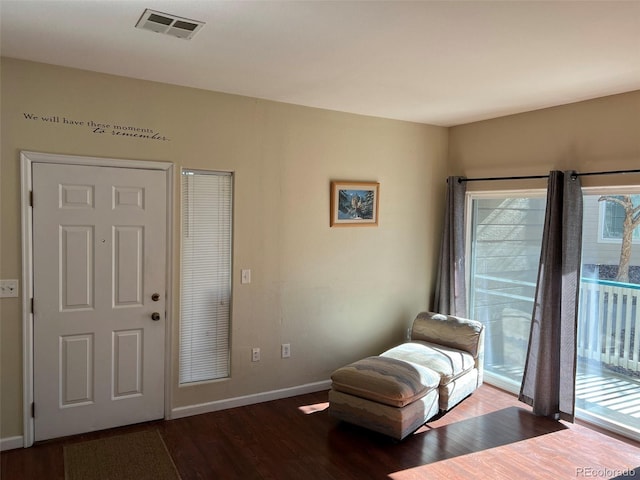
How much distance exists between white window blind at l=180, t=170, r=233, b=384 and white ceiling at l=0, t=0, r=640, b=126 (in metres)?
0.81

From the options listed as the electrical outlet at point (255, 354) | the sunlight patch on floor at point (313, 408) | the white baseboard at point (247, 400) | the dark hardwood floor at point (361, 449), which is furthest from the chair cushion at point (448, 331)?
the electrical outlet at point (255, 354)

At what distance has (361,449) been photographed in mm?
3402

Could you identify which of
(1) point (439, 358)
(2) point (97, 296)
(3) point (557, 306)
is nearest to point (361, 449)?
(1) point (439, 358)

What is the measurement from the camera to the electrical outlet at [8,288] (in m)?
3.19

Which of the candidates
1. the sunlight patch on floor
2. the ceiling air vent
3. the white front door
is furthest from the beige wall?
the ceiling air vent

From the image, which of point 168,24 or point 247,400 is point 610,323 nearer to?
point 247,400

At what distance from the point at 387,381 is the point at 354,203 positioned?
1782 millimetres

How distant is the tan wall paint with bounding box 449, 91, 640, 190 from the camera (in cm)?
366

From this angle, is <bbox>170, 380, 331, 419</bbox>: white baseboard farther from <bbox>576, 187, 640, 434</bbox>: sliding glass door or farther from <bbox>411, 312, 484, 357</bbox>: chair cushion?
<bbox>576, 187, 640, 434</bbox>: sliding glass door

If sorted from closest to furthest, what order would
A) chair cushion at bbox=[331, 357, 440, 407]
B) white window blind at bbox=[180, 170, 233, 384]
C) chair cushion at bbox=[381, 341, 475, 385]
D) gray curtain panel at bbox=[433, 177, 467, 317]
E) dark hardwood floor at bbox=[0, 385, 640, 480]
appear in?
dark hardwood floor at bbox=[0, 385, 640, 480]
chair cushion at bbox=[331, 357, 440, 407]
white window blind at bbox=[180, 170, 233, 384]
chair cushion at bbox=[381, 341, 475, 385]
gray curtain panel at bbox=[433, 177, 467, 317]

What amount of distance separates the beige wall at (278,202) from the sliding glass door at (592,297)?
2.55 ft

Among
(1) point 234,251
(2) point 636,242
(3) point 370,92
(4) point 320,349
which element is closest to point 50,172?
(1) point 234,251

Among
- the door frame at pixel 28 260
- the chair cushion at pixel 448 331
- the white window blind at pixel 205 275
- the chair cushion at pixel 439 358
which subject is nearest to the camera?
the door frame at pixel 28 260

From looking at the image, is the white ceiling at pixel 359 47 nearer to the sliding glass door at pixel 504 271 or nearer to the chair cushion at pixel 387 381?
the sliding glass door at pixel 504 271
